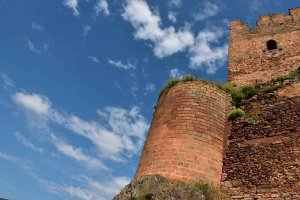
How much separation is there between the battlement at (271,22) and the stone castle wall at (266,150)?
589 centimetres

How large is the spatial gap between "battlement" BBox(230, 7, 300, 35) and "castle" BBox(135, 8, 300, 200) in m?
5.67

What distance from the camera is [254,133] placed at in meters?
11.3

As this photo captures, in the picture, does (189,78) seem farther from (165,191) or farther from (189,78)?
(165,191)

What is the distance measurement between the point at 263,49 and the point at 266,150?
7.04 meters

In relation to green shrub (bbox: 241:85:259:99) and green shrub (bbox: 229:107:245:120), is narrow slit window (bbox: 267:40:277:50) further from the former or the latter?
green shrub (bbox: 229:107:245:120)

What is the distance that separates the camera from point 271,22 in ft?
56.5

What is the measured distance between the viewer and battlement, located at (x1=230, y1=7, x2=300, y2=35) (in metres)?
16.8

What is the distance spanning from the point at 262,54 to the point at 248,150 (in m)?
6.56

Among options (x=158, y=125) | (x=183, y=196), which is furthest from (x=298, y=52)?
(x=183, y=196)

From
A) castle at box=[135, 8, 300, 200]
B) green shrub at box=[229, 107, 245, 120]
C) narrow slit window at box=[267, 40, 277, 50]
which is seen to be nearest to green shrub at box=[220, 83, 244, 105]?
castle at box=[135, 8, 300, 200]

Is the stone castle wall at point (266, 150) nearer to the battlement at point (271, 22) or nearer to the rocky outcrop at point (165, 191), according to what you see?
the rocky outcrop at point (165, 191)

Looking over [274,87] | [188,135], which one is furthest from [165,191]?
[274,87]

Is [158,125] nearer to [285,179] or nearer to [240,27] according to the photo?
[285,179]

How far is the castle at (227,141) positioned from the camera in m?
9.97
